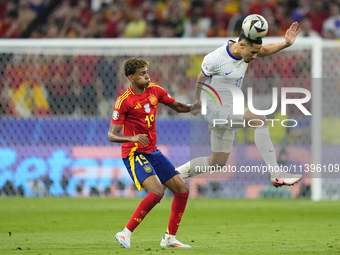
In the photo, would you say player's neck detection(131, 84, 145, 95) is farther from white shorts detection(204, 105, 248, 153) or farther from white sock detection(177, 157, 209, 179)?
white sock detection(177, 157, 209, 179)

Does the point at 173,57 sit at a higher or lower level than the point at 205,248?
higher

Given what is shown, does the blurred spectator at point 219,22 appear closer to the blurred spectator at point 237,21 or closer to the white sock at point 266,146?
the blurred spectator at point 237,21

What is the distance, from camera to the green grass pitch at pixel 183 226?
262 inches

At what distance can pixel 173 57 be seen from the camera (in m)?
13.3

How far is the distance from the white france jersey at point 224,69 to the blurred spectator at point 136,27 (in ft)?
30.0

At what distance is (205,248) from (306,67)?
24.2ft

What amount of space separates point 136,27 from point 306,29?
4.63 meters

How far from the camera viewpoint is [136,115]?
6836mm

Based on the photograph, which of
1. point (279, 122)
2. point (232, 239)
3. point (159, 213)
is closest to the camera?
point (232, 239)

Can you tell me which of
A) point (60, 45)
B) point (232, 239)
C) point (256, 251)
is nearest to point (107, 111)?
point (60, 45)

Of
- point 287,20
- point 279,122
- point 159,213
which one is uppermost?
point 287,20

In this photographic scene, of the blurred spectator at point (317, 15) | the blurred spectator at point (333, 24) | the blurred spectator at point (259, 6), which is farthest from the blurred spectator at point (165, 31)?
the blurred spectator at point (333, 24)

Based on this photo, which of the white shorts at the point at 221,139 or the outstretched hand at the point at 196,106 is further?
the white shorts at the point at 221,139

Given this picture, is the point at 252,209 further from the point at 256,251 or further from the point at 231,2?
the point at 231,2
